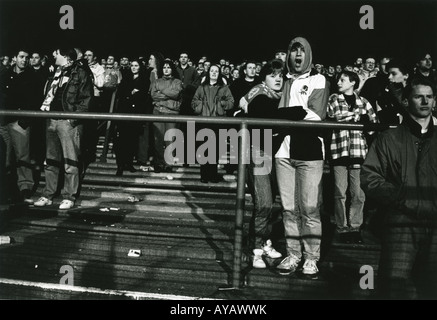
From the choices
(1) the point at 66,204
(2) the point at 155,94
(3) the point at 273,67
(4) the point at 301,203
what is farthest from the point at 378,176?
(2) the point at 155,94

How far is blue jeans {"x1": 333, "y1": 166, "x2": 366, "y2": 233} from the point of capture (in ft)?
20.0

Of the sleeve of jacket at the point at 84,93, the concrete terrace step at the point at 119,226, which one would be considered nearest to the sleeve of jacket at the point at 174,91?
the sleeve of jacket at the point at 84,93

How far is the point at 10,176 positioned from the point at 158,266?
11.7 feet

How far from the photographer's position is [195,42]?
1619 centimetres

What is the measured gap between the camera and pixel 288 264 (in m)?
5.11

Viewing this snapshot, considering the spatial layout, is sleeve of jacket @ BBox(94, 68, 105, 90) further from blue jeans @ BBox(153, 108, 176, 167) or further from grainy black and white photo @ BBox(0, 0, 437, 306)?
blue jeans @ BBox(153, 108, 176, 167)

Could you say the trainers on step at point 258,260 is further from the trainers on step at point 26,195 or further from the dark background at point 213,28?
the dark background at point 213,28

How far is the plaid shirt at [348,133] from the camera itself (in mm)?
6121

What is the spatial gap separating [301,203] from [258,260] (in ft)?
2.29

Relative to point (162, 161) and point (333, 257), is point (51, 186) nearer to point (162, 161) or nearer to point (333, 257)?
point (162, 161)

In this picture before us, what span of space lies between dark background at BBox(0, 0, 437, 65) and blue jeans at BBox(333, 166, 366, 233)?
8.83 metres

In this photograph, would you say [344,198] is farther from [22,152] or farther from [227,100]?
[22,152]

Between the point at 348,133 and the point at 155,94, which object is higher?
the point at 155,94

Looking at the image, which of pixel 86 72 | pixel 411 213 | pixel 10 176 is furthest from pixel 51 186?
Answer: pixel 411 213
